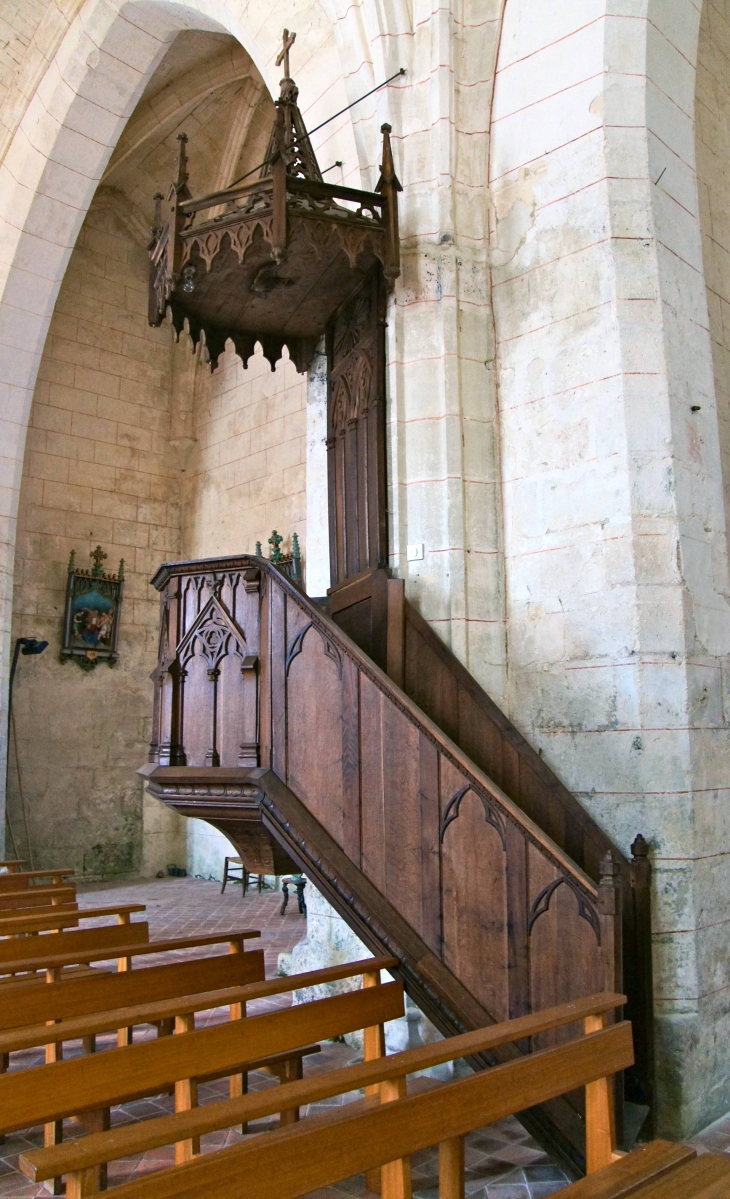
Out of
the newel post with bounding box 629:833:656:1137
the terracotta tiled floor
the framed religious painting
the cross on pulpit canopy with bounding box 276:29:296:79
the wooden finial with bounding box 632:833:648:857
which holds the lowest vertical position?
the terracotta tiled floor

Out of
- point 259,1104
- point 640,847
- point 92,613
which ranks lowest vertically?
point 259,1104

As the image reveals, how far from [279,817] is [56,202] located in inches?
288

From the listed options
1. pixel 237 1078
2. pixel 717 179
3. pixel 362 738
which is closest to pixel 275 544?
pixel 717 179

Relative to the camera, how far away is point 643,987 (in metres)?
3.79

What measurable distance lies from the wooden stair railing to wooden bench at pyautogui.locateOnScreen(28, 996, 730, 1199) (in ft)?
2.49

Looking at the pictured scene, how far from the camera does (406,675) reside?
4629 millimetres

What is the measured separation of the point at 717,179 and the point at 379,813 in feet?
14.8

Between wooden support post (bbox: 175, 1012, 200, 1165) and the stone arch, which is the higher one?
the stone arch

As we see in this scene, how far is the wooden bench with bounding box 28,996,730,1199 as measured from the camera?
5.51ft

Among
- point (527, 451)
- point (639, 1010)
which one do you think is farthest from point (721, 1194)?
point (527, 451)

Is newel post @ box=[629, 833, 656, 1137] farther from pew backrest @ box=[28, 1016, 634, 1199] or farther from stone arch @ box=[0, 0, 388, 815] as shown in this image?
stone arch @ box=[0, 0, 388, 815]

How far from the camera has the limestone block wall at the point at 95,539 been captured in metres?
10.9

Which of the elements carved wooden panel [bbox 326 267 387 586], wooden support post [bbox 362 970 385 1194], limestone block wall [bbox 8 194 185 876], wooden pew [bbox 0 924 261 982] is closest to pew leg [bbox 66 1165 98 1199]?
wooden support post [bbox 362 970 385 1194]

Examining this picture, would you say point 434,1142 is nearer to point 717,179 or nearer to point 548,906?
point 548,906
